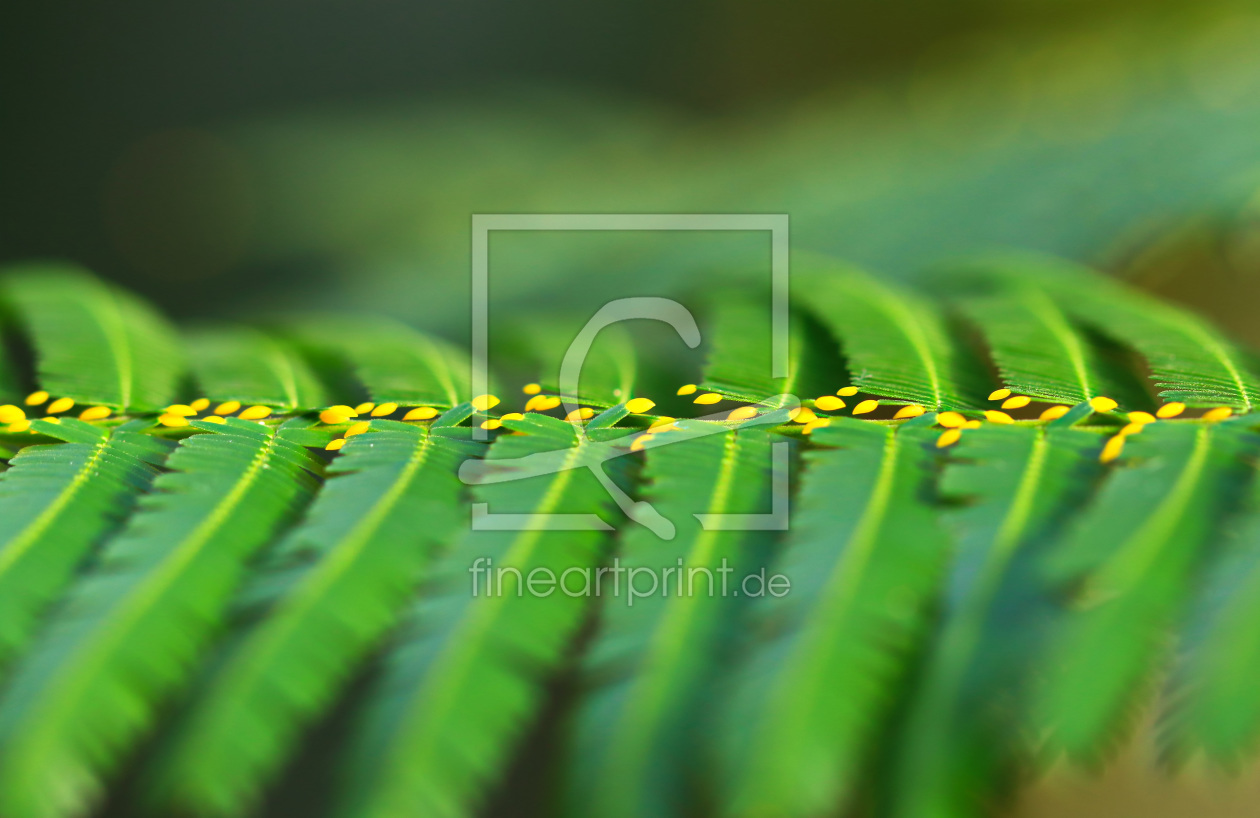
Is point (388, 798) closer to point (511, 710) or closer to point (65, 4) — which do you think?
point (511, 710)

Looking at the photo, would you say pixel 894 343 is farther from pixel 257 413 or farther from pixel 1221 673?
pixel 257 413

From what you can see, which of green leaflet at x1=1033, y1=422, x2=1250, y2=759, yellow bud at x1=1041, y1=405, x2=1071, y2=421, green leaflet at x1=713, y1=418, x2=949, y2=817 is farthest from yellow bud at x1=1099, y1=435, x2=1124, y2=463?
green leaflet at x1=713, y1=418, x2=949, y2=817

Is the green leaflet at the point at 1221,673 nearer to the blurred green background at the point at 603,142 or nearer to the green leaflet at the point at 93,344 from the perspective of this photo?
the blurred green background at the point at 603,142

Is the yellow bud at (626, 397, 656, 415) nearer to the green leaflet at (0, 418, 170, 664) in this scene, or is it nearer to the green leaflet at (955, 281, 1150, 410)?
the green leaflet at (955, 281, 1150, 410)

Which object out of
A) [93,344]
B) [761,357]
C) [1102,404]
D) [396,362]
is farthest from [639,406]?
[93,344]

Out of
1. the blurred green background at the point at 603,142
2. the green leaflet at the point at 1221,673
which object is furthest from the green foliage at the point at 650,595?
the blurred green background at the point at 603,142
